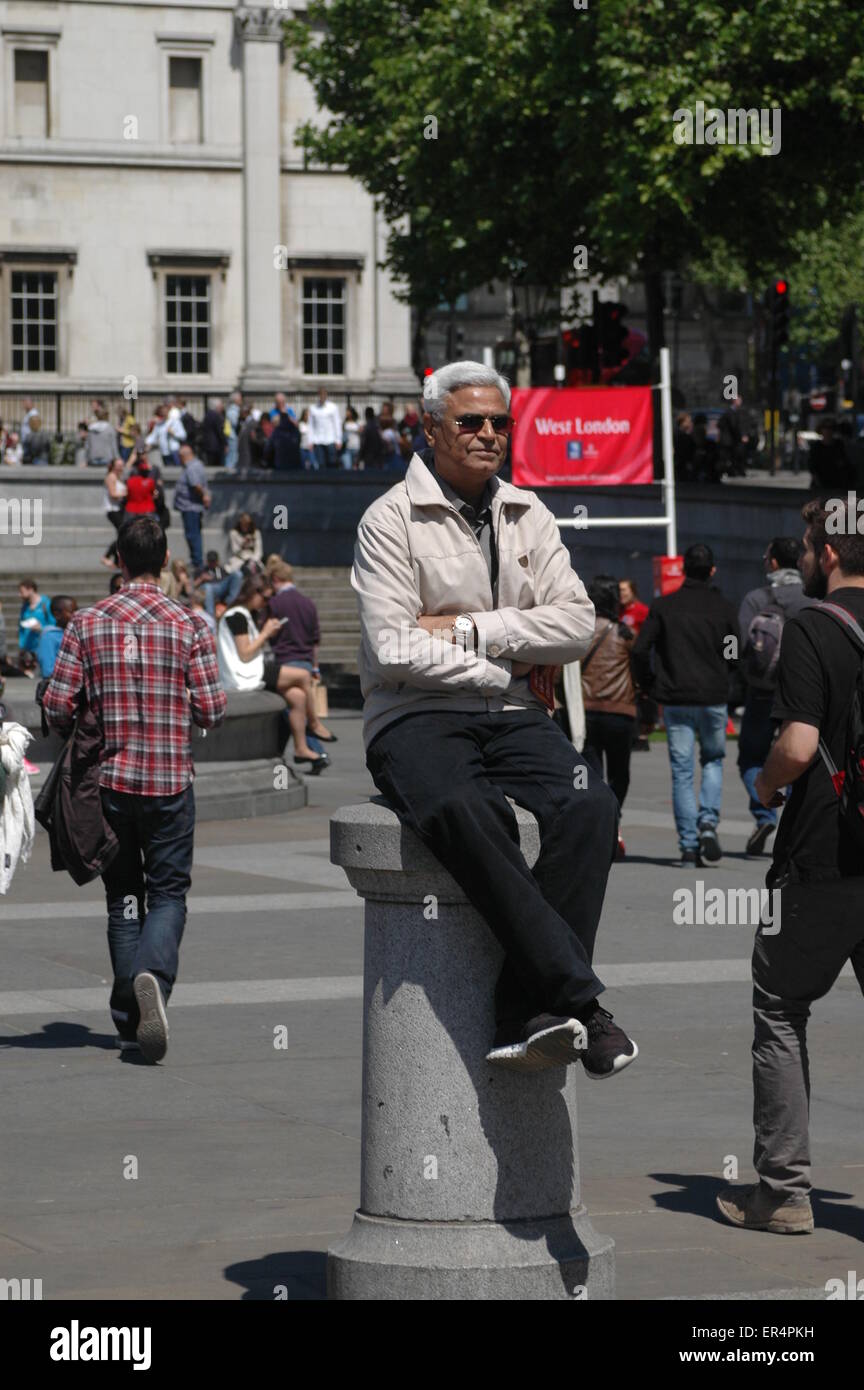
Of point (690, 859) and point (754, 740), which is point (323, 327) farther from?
point (690, 859)

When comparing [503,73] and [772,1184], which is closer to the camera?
[772,1184]

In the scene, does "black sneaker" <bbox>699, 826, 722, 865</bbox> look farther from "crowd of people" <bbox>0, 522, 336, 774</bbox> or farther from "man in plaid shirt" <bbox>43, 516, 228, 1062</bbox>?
"man in plaid shirt" <bbox>43, 516, 228, 1062</bbox>

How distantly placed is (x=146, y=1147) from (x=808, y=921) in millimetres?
2188

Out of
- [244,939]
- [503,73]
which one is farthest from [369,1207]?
[503,73]

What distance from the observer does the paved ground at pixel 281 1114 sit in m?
5.89

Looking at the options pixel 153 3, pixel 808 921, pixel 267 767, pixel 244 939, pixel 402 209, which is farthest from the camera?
pixel 153 3

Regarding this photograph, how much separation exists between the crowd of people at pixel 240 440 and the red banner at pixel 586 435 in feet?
53.0

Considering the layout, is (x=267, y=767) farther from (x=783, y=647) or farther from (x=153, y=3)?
(x=153, y=3)

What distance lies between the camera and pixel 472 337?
89.4 metres

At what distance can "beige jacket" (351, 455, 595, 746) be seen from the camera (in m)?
5.26

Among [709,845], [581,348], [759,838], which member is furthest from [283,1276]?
[581,348]

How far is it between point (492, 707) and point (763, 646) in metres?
8.48

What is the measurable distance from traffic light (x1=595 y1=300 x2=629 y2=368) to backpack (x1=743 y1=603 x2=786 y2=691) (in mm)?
14211

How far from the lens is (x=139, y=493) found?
35562 millimetres
